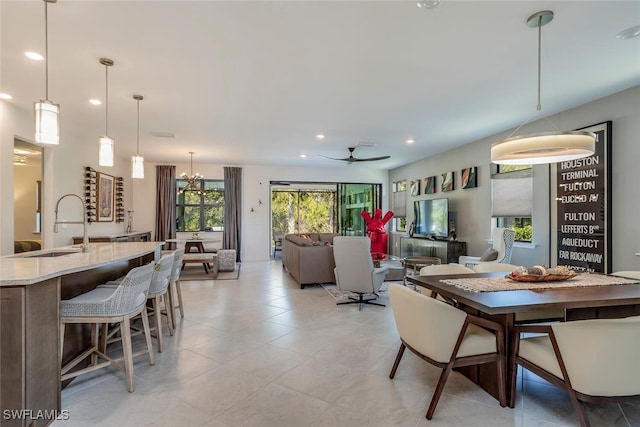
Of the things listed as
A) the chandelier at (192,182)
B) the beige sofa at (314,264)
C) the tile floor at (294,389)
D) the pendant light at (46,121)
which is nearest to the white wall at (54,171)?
the chandelier at (192,182)

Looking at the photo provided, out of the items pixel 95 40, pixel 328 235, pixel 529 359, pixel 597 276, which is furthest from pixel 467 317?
pixel 328 235

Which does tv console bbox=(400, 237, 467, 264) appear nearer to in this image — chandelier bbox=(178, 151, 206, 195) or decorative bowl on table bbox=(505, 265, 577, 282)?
decorative bowl on table bbox=(505, 265, 577, 282)

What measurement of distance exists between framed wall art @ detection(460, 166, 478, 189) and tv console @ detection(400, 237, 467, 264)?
1174 mm

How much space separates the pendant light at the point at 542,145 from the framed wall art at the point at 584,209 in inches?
73.9

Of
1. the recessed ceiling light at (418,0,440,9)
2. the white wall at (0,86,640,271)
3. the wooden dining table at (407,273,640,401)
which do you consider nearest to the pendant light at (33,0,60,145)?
the recessed ceiling light at (418,0,440,9)

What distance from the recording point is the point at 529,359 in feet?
6.66

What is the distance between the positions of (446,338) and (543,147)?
5.04ft

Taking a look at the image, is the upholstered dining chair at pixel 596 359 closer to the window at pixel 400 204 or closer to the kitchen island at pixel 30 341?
the kitchen island at pixel 30 341

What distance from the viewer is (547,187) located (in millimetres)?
4812

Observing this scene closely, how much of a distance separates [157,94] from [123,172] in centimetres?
499

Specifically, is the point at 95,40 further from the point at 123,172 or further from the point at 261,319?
the point at 123,172

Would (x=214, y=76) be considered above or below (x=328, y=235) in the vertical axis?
above

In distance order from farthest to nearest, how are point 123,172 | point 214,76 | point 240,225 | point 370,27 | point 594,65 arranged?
point 240,225
point 123,172
point 214,76
point 594,65
point 370,27

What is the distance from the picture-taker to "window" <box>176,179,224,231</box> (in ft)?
29.8
